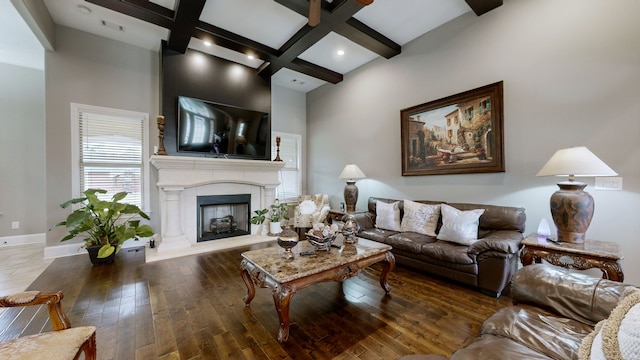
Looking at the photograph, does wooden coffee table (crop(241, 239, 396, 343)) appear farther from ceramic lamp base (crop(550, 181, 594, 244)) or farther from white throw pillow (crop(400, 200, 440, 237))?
ceramic lamp base (crop(550, 181, 594, 244))

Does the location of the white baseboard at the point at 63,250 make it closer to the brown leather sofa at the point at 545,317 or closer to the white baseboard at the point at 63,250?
the white baseboard at the point at 63,250

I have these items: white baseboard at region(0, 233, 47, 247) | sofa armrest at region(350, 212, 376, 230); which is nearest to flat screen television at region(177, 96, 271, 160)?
sofa armrest at region(350, 212, 376, 230)

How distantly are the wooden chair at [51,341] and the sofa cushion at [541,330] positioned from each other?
2031 mm

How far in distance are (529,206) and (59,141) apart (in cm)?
669

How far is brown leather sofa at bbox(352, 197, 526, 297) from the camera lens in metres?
2.42

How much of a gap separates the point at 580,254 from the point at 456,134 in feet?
6.38

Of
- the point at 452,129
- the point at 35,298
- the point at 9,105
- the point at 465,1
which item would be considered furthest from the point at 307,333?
the point at 9,105

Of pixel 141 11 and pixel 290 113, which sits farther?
pixel 290 113

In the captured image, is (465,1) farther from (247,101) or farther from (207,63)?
(207,63)

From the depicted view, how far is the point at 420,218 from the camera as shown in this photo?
3443 millimetres

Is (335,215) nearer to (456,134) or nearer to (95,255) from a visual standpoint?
(456,134)

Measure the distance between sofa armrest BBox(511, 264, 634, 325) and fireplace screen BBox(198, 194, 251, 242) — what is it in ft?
14.7

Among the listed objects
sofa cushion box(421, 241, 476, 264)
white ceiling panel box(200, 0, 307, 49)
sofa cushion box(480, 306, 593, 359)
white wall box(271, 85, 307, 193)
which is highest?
white ceiling panel box(200, 0, 307, 49)

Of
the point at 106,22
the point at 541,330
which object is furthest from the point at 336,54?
the point at 541,330
